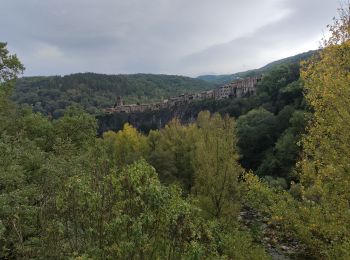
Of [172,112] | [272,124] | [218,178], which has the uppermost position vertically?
[218,178]

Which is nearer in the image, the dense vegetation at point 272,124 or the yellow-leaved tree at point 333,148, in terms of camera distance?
the yellow-leaved tree at point 333,148

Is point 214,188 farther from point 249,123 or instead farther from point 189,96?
point 189,96

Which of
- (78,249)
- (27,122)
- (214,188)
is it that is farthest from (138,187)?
(27,122)

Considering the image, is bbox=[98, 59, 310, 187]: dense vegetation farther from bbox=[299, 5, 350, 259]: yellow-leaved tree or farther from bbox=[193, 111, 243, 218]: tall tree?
bbox=[299, 5, 350, 259]: yellow-leaved tree

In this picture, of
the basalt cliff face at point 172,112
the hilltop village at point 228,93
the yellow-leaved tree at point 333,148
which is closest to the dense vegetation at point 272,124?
the basalt cliff face at point 172,112

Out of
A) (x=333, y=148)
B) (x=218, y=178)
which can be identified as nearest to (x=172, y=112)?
(x=218, y=178)

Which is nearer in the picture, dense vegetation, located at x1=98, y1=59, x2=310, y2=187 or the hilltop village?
dense vegetation, located at x1=98, y1=59, x2=310, y2=187

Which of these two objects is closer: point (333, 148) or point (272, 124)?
point (333, 148)

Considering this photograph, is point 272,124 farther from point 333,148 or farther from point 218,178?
point 333,148

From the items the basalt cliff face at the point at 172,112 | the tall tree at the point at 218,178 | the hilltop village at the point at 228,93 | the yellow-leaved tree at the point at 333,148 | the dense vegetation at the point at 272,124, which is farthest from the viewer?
the hilltop village at the point at 228,93

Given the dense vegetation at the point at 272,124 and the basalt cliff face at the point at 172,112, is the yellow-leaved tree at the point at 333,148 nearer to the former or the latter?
the dense vegetation at the point at 272,124

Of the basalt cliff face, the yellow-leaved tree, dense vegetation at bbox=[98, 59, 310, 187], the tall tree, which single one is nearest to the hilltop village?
the basalt cliff face

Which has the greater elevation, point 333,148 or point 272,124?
point 333,148

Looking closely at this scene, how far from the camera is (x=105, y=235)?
6.22 meters
